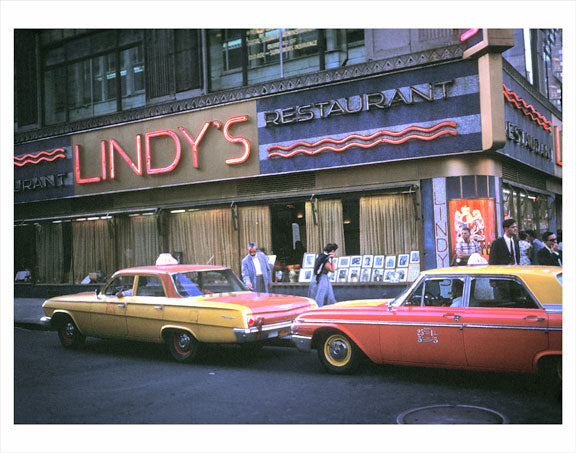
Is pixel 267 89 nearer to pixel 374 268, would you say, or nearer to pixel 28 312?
pixel 374 268

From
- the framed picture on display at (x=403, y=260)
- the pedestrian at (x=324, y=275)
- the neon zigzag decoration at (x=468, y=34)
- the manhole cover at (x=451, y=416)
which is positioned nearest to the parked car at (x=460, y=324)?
the manhole cover at (x=451, y=416)

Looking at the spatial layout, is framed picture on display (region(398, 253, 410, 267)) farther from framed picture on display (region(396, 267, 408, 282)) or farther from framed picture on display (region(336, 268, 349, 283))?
framed picture on display (region(336, 268, 349, 283))

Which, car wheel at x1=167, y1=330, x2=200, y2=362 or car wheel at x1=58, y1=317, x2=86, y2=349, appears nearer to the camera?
car wheel at x1=167, y1=330, x2=200, y2=362

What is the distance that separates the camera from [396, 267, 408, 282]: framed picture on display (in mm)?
12341

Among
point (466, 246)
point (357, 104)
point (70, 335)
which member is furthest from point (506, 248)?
point (70, 335)

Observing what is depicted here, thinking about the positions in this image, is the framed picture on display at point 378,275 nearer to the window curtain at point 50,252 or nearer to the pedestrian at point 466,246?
the pedestrian at point 466,246

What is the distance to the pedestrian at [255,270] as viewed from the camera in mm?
11773

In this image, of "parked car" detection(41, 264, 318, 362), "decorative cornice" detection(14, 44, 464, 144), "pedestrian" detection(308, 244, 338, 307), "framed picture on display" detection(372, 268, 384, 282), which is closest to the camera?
"parked car" detection(41, 264, 318, 362)

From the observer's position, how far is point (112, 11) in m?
7.97

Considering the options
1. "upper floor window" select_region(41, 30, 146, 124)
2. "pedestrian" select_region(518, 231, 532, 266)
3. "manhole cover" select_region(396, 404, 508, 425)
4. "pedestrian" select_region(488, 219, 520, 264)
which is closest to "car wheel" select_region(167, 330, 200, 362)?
"manhole cover" select_region(396, 404, 508, 425)

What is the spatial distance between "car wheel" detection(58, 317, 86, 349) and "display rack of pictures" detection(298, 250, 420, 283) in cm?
581

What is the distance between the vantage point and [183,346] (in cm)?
818
